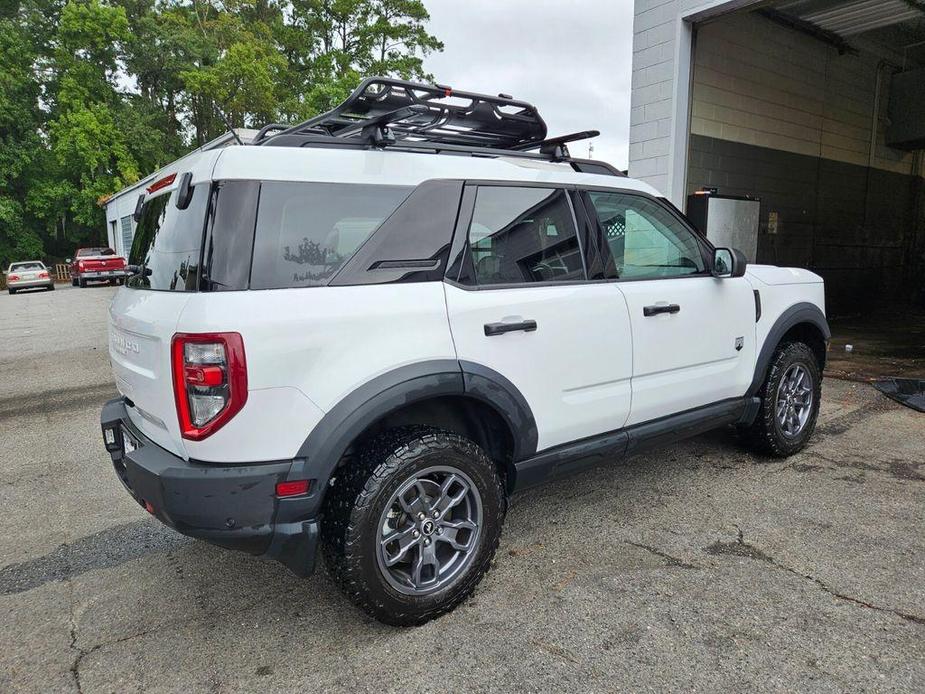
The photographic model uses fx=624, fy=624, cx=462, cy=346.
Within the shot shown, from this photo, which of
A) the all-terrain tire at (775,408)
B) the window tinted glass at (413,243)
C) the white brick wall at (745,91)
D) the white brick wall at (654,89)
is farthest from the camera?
the white brick wall at (745,91)

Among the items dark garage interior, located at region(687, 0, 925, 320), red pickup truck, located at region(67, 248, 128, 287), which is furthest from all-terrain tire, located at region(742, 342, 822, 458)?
red pickup truck, located at region(67, 248, 128, 287)

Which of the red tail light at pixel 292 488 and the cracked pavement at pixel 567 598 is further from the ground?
the red tail light at pixel 292 488

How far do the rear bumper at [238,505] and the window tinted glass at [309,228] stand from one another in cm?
65

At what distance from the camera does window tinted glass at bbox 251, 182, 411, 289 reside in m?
2.20

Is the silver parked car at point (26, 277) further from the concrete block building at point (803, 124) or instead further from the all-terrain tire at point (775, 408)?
the all-terrain tire at point (775, 408)

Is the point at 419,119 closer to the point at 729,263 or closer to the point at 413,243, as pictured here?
the point at 413,243

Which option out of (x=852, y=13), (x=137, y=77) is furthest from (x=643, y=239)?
(x=137, y=77)

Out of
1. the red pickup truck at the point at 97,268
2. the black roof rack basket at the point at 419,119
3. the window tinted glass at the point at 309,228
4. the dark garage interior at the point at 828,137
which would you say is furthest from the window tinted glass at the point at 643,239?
the red pickup truck at the point at 97,268

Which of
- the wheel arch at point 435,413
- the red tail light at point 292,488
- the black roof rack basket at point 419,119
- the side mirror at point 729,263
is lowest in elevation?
the red tail light at point 292,488

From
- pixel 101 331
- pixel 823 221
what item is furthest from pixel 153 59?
pixel 823 221

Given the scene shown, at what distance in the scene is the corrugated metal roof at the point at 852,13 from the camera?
8977 mm

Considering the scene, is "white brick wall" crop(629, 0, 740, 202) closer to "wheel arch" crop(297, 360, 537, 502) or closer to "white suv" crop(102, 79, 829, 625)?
"white suv" crop(102, 79, 829, 625)

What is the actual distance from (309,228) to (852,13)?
35.2ft

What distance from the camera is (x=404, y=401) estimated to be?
2334mm
